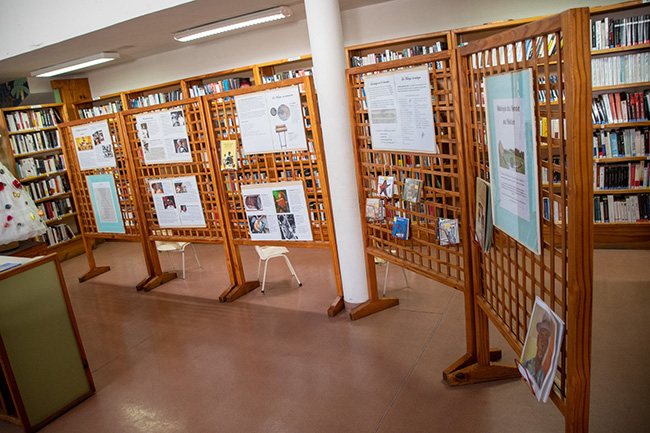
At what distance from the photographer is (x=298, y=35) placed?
591 cm

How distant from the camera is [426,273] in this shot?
10.2ft

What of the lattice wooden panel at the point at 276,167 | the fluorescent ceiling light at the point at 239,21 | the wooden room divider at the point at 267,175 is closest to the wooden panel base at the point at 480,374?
the wooden room divider at the point at 267,175

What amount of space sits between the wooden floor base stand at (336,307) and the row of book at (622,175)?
9.23ft

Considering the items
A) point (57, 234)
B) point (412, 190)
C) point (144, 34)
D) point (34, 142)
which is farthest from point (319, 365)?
point (34, 142)

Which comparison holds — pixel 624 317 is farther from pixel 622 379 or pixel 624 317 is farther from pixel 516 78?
pixel 516 78

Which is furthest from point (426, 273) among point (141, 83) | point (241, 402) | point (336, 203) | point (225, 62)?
point (141, 83)

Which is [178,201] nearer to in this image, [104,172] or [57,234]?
[104,172]

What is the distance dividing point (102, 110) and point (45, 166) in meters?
1.21

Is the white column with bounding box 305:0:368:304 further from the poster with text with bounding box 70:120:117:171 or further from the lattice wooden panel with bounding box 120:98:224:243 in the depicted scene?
the poster with text with bounding box 70:120:117:171

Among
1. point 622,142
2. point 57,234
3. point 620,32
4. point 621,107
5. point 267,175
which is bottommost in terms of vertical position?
point 57,234

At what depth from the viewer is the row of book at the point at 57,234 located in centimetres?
684

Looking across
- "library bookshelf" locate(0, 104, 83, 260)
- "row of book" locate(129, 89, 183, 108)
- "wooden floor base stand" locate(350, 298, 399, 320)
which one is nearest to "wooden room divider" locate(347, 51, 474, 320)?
"wooden floor base stand" locate(350, 298, 399, 320)

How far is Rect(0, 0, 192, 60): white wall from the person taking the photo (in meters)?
4.36

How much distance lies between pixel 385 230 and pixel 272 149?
118 cm
